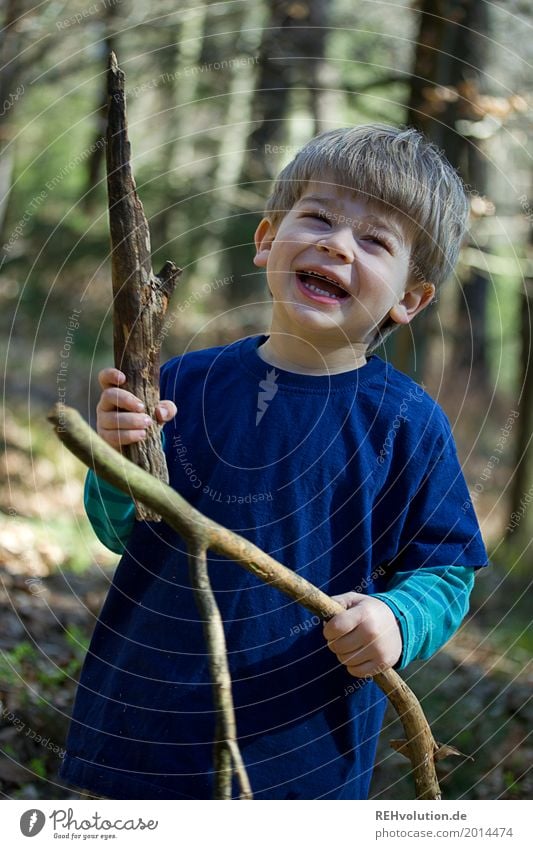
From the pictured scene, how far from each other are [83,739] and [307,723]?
401 millimetres

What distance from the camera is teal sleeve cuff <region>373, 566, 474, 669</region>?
5.41 feet

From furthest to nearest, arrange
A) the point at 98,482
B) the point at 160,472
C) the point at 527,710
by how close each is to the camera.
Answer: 1. the point at 527,710
2. the point at 98,482
3. the point at 160,472

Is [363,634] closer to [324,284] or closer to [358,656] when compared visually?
[358,656]

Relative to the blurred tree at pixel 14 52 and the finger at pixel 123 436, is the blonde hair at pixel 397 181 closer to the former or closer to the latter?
the finger at pixel 123 436

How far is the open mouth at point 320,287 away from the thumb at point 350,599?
0.51 metres

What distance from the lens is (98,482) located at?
166cm

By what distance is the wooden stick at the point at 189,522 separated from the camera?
46.5 inches

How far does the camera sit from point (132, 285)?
146 centimetres

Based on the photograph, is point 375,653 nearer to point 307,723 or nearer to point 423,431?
point 307,723

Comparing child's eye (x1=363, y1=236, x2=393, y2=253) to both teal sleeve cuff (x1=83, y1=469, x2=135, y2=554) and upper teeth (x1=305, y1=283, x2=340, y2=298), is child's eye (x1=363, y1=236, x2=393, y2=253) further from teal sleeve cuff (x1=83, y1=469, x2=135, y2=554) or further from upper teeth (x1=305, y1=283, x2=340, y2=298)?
teal sleeve cuff (x1=83, y1=469, x2=135, y2=554)
